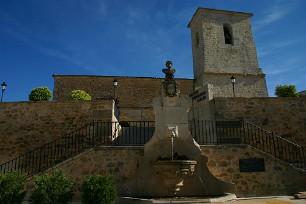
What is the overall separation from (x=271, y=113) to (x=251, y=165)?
4.83 metres

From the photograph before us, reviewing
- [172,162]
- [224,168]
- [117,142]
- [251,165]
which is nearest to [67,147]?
[117,142]

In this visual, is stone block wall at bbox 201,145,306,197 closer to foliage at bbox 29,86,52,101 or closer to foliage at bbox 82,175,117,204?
foliage at bbox 82,175,117,204

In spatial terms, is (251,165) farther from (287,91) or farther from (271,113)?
(287,91)

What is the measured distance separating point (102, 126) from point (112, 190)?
15.9ft

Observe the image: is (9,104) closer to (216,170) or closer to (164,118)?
(164,118)

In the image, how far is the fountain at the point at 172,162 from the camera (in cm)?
686

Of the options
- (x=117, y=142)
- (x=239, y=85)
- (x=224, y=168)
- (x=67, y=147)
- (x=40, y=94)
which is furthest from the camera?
(x=239, y=85)

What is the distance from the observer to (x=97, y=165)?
26.3ft

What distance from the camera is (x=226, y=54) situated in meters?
23.1

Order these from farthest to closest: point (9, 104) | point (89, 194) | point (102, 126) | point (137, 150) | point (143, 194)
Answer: point (9, 104), point (102, 126), point (137, 150), point (143, 194), point (89, 194)

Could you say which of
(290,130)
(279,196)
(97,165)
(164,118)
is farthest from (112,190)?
(290,130)

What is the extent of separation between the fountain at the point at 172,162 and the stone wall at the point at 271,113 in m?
4.37

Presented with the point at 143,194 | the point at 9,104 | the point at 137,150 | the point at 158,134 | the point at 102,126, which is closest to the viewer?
the point at 143,194

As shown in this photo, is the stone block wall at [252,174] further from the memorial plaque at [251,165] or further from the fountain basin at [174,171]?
the fountain basin at [174,171]
